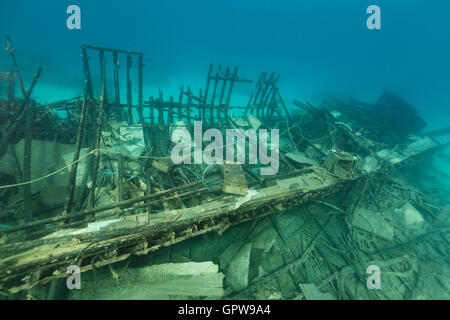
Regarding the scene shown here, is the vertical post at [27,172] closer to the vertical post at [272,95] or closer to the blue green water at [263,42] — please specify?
the vertical post at [272,95]

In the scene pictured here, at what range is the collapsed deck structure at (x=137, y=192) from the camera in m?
3.15

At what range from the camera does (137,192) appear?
16.5ft

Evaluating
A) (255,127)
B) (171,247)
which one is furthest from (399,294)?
(255,127)

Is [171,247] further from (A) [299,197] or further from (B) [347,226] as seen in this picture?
(B) [347,226]

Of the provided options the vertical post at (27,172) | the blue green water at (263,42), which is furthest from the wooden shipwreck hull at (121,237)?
the blue green water at (263,42)

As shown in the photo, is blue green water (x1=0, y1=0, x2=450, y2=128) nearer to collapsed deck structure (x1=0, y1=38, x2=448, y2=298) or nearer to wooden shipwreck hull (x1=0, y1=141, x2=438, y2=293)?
collapsed deck structure (x1=0, y1=38, x2=448, y2=298)

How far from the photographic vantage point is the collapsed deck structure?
3.15 meters

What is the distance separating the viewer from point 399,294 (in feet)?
16.5

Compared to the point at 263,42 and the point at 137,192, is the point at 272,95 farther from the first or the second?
the point at 263,42

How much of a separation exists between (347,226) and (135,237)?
680 centimetres

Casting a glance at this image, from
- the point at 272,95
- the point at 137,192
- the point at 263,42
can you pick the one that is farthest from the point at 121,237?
the point at 263,42

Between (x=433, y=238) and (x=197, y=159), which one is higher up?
(x=197, y=159)

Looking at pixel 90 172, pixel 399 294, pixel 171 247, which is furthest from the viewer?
pixel 90 172

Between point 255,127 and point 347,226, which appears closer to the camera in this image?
point 347,226
